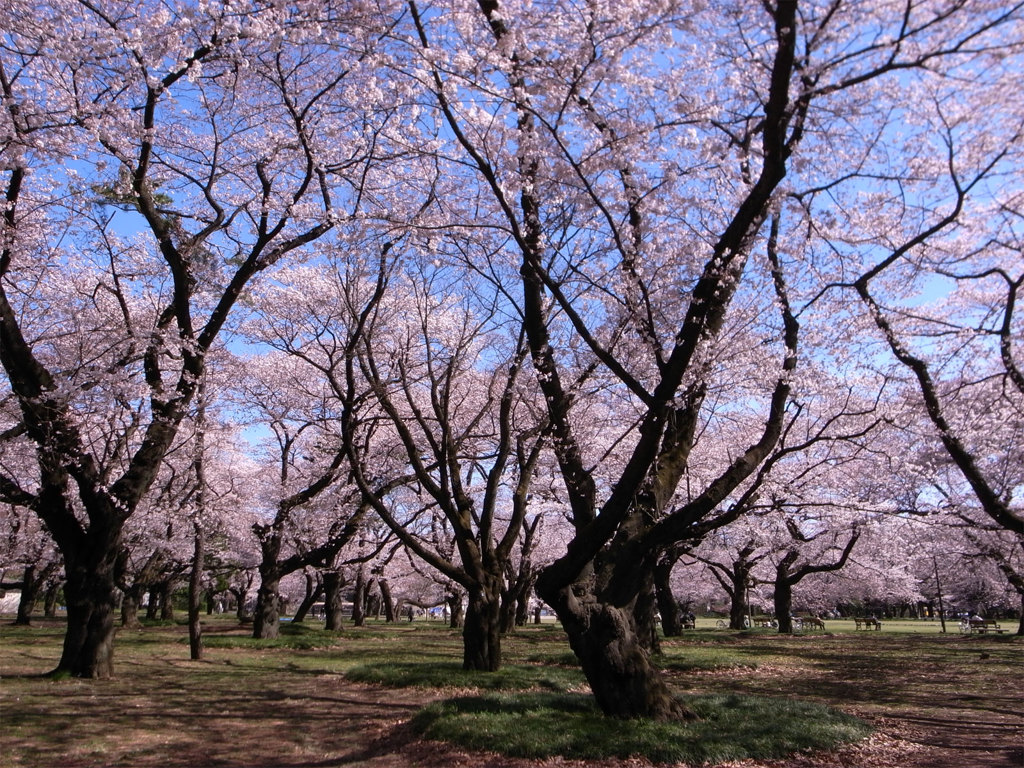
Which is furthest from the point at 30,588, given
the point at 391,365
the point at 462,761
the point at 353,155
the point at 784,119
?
the point at 784,119

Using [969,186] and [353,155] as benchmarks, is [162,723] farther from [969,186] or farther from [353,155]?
[969,186]

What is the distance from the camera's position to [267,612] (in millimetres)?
21016

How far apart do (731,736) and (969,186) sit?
6.39m

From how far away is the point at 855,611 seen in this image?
7375cm

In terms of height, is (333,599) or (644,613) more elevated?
(644,613)

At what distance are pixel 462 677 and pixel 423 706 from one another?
261 cm

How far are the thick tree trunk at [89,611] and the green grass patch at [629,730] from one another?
19.2 feet

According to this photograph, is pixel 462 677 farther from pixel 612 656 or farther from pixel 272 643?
pixel 272 643

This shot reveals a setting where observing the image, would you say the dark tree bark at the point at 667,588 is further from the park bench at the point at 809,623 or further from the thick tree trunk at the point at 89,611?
the park bench at the point at 809,623

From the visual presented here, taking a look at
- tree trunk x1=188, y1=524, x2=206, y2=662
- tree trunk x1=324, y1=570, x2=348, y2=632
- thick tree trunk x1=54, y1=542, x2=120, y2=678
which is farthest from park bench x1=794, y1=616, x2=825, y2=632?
thick tree trunk x1=54, y1=542, x2=120, y2=678

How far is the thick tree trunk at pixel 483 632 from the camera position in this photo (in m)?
12.3

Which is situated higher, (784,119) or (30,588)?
(784,119)

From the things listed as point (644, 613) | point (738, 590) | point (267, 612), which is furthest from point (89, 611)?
point (738, 590)

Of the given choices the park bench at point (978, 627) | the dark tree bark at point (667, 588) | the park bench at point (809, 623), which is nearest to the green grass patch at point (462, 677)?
the dark tree bark at point (667, 588)
